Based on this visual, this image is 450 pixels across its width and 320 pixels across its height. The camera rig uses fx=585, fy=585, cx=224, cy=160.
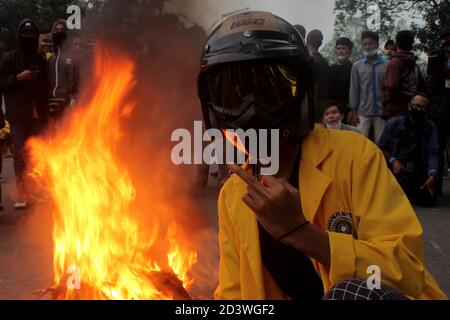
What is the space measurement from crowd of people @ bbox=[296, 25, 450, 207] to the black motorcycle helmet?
440 centimetres

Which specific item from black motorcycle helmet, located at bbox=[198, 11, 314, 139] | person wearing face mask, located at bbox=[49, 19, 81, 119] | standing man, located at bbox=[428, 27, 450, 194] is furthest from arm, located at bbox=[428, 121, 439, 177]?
black motorcycle helmet, located at bbox=[198, 11, 314, 139]

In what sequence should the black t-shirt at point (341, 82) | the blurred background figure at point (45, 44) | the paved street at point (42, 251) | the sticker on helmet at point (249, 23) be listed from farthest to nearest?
the black t-shirt at point (341, 82) → the blurred background figure at point (45, 44) → the paved street at point (42, 251) → the sticker on helmet at point (249, 23)

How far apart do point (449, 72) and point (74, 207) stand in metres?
5.45

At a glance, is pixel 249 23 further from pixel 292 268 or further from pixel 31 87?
pixel 31 87

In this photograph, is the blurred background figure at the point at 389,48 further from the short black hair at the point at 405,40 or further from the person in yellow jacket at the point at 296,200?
the person in yellow jacket at the point at 296,200

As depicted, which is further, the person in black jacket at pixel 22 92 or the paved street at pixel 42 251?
the person in black jacket at pixel 22 92

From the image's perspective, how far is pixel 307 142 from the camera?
210cm

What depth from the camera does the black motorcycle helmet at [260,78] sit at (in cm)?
204

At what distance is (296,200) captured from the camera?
67.8 inches

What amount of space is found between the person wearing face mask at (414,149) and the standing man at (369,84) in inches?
31.0

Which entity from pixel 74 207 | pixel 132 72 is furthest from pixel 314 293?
pixel 132 72

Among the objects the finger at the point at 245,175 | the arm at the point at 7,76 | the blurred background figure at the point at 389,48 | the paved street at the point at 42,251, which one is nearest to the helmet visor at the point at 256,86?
the finger at the point at 245,175

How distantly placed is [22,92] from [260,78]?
5.51 meters

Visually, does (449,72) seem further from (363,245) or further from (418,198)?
(363,245)
